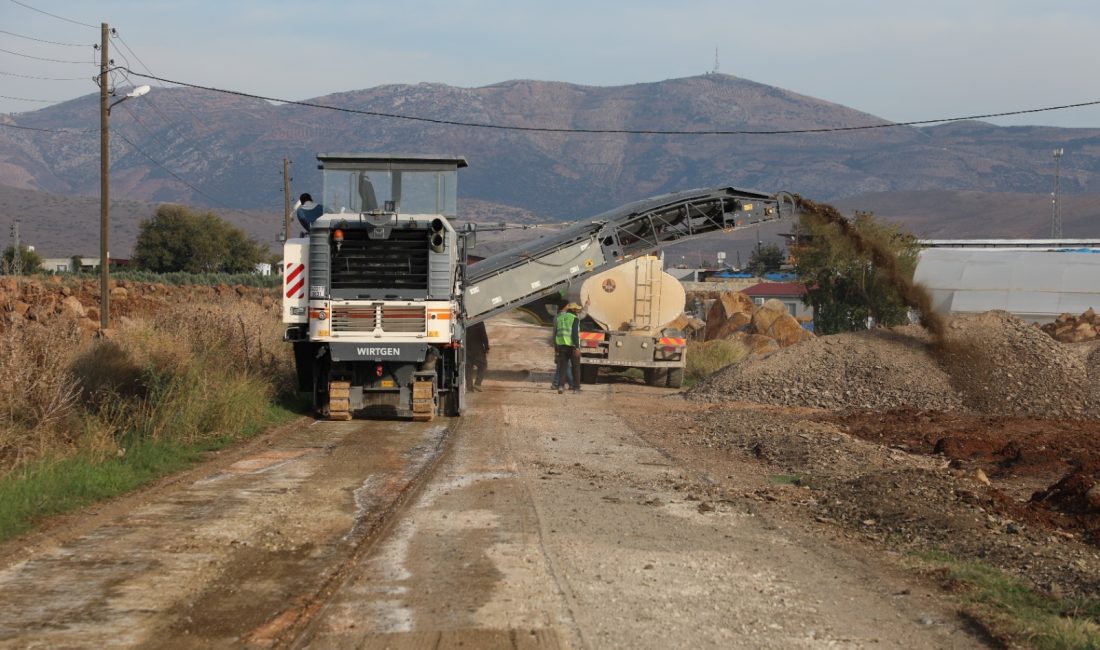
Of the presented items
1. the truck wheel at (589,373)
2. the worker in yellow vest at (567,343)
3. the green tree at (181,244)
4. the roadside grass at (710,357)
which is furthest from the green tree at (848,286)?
the green tree at (181,244)

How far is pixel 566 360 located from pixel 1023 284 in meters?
41.9

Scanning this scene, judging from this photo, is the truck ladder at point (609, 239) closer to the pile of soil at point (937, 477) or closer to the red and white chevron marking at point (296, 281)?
the pile of soil at point (937, 477)

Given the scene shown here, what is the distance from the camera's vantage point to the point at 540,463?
14.3 metres

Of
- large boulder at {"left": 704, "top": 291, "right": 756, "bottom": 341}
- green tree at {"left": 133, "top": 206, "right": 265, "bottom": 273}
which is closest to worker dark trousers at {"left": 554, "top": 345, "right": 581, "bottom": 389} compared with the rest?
large boulder at {"left": 704, "top": 291, "right": 756, "bottom": 341}

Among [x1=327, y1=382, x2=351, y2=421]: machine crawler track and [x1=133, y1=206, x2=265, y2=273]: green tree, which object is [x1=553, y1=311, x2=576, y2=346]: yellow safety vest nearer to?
[x1=327, y1=382, x2=351, y2=421]: machine crawler track

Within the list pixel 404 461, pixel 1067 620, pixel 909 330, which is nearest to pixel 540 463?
pixel 404 461

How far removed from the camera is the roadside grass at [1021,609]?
7145 millimetres

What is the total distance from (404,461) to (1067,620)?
28.0ft

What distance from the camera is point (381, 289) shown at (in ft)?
58.7

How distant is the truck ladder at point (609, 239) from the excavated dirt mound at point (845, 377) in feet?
10.1

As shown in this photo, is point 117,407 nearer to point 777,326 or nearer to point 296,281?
point 296,281

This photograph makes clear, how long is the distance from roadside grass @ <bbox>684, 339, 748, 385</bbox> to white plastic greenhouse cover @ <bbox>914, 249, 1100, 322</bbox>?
25645 millimetres

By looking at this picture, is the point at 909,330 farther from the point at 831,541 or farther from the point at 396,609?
the point at 396,609

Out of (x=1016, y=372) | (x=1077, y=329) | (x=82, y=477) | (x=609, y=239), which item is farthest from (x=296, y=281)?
(x=1077, y=329)
